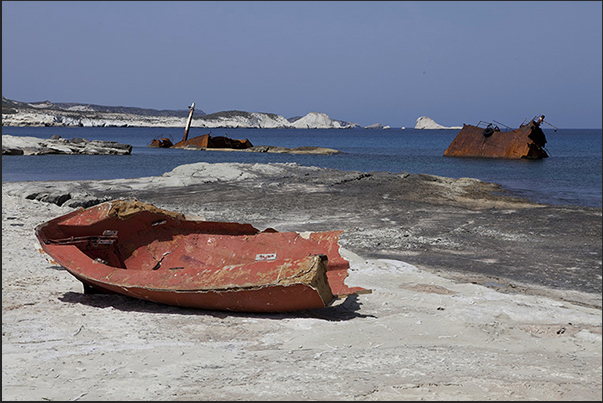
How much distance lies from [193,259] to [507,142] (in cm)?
3441

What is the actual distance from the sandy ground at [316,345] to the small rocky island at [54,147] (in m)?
32.8

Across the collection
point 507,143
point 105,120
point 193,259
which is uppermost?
point 105,120

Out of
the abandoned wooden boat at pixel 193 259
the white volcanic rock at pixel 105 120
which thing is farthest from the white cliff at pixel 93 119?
the abandoned wooden boat at pixel 193 259

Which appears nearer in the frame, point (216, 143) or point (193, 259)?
point (193, 259)

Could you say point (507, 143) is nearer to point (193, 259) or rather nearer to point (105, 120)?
point (193, 259)

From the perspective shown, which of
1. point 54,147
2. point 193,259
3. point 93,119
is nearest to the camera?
point 193,259

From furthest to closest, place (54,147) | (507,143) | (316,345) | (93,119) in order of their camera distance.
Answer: (93,119)
(54,147)
(507,143)
(316,345)

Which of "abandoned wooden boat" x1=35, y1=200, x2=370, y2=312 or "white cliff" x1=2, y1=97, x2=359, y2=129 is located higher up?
"white cliff" x1=2, y1=97, x2=359, y2=129

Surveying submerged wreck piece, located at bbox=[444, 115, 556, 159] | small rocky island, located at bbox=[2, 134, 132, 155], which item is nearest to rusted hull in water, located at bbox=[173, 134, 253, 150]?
small rocky island, located at bbox=[2, 134, 132, 155]

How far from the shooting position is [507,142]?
37688 millimetres

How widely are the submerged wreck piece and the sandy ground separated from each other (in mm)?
31757

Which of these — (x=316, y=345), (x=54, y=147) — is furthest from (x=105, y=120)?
(x=316, y=345)

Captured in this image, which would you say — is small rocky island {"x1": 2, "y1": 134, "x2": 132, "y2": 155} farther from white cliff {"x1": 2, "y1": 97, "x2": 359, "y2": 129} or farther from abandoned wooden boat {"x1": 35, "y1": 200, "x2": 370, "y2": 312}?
white cliff {"x1": 2, "y1": 97, "x2": 359, "y2": 129}

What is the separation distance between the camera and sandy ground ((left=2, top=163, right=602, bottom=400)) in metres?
3.87
